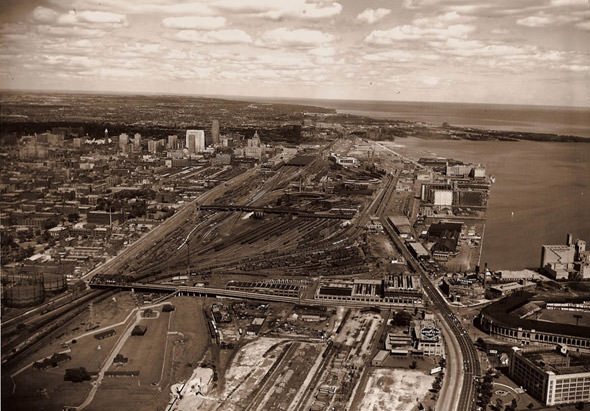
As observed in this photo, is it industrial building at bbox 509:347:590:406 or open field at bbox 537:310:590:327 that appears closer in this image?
industrial building at bbox 509:347:590:406

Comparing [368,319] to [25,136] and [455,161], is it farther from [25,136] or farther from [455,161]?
[25,136]

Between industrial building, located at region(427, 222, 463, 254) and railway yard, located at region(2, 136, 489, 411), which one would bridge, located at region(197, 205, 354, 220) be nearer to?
railway yard, located at region(2, 136, 489, 411)

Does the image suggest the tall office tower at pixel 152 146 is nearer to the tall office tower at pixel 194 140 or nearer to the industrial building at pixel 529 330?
the tall office tower at pixel 194 140

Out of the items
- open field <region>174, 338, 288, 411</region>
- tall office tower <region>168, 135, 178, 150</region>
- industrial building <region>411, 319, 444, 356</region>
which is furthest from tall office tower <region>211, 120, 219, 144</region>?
industrial building <region>411, 319, 444, 356</region>

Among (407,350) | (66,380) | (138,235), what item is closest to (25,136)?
(138,235)

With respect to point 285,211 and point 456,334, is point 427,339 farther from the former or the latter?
point 285,211

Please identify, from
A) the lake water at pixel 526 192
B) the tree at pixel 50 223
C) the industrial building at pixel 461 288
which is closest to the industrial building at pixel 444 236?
the lake water at pixel 526 192

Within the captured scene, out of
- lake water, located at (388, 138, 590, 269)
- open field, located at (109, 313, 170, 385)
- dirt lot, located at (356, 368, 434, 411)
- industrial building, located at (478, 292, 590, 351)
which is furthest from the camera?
lake water, located at (388, 138, 590, 269)
